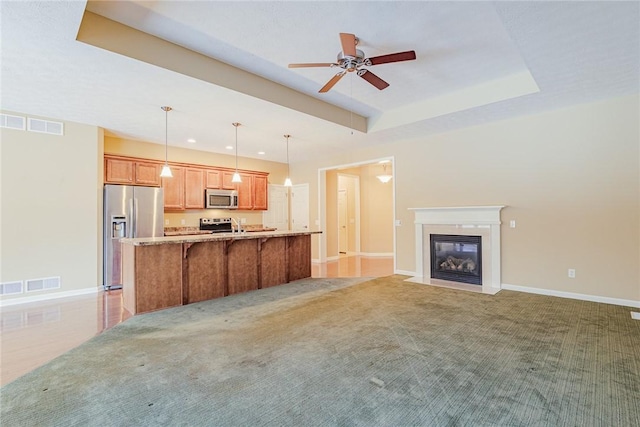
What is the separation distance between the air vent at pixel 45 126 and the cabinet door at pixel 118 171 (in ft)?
2.96

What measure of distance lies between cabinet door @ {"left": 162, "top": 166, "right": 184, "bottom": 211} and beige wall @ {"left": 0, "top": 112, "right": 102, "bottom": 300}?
129 cm

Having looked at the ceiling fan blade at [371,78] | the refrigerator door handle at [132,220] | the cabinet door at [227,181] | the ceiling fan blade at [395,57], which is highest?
the ceiling fan blade at [371,78]

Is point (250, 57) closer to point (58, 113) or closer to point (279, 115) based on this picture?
point (279, 115)

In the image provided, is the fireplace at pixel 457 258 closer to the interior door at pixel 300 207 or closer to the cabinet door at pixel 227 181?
the interior door at pixel 300 207

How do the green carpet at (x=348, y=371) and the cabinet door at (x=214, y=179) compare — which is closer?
the green carpet at (x=348, y=371)

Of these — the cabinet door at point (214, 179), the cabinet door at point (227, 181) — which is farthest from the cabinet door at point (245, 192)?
the cabinet door at point (214, 179)

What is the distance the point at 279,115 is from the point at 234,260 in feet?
7.84

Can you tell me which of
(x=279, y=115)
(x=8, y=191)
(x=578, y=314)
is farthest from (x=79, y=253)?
(x=578, y=314)

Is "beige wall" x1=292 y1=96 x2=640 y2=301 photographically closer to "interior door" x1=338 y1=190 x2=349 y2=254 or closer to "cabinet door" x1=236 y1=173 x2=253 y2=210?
"interior door" x1=338 y1=190 x2=349 y2=254

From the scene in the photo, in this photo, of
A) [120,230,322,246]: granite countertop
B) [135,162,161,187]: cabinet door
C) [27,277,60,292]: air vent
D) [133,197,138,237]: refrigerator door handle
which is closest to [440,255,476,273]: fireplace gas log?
[120,230,322,246]: granite countertop

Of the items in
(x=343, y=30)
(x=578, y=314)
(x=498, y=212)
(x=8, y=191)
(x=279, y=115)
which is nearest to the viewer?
(x=343, y=30)

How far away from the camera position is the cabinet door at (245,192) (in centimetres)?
760

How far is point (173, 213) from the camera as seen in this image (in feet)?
21.9

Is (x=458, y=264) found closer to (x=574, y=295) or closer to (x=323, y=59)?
(x=574, y=295)
